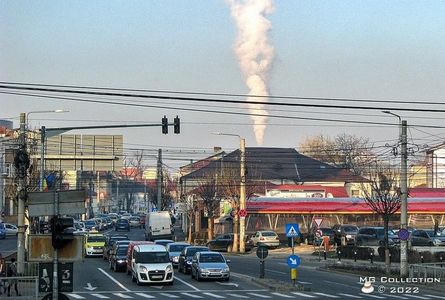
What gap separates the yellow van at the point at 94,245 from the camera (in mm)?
65438

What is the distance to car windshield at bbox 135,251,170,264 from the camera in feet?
138

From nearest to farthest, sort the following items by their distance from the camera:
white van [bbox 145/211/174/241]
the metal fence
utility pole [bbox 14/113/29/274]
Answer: the metal fence < utility pole [bbox 14/113/29/274] < white van [bbox 145/211/174/241]

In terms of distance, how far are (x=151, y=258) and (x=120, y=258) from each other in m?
8.18

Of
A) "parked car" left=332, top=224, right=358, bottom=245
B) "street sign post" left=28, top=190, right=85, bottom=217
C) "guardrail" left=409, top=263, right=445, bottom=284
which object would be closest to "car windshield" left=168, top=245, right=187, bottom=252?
"guardrail" left=409, top=263, right=445, bottom=284

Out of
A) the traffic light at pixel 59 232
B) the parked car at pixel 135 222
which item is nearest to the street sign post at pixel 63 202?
the traffic light at pixel 59 232

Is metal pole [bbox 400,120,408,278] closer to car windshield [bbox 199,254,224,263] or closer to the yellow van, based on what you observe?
car windshield [bbox 199,254,224,263]

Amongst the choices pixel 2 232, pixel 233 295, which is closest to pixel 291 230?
pixel 233 295

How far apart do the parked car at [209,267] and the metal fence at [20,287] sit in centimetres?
1112

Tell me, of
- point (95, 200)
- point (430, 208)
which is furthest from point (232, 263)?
point (95, 200)

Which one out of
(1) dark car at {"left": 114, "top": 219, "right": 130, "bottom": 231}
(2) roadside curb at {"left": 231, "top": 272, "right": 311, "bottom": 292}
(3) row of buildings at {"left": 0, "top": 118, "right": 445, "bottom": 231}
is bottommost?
(2) roadside curb at {"left": 231, "top": 272, "right": 311, "bottom": 292}

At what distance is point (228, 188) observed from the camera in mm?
87250

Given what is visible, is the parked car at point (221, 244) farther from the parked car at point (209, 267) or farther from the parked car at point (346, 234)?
the parked car at point (209, 267)

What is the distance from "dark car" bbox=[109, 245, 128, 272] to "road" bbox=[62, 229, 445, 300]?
0.49m

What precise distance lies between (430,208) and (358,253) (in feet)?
90.3
